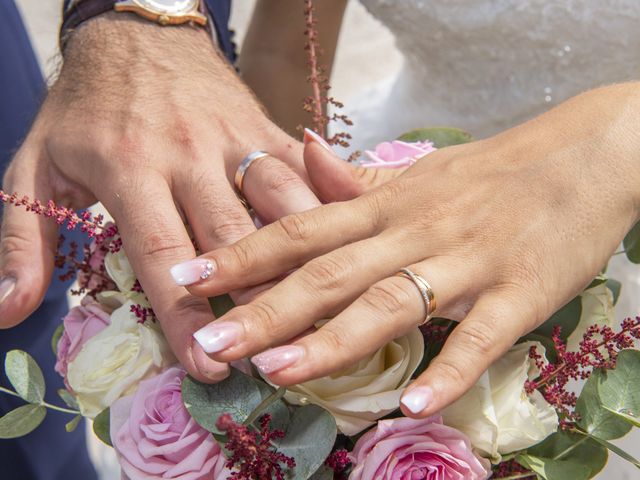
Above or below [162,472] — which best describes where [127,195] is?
above

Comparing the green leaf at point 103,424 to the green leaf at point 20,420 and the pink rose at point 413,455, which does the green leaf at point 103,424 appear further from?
the pink rose at point 413,455

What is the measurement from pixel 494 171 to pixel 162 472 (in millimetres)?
520

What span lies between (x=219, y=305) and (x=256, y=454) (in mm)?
236

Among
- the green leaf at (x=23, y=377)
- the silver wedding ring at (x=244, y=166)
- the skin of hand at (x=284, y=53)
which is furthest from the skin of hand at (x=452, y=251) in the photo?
the skin of hand at (x=284, y=53)

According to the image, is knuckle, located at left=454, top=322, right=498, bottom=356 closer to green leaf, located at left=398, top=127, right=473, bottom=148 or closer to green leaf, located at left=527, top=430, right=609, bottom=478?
green leaf, located at left=527, top=430, right=609, bottom=478

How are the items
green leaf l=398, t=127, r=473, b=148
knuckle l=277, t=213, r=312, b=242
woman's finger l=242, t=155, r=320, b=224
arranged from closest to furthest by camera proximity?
1. knuckle l=277, t=213, r=312, b=242
2. woman's finger l=242, t=155, r=320, b=224
3. green leaf l=398, t=127, r=473, b=148

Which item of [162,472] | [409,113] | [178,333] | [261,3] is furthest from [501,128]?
[162,472]

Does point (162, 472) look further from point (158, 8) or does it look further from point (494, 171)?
point (158, 8)

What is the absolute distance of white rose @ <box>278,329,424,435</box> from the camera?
2.16ft

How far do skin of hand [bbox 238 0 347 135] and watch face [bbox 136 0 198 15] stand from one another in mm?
438

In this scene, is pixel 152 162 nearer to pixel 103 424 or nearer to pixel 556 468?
pixel 103 424

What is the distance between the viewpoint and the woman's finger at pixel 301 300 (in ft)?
2.21

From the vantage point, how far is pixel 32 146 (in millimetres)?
1065

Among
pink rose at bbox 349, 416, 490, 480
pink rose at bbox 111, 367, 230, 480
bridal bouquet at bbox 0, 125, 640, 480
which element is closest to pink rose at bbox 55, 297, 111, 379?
bridal bouquet at bbox 0, 125, 640, 480
